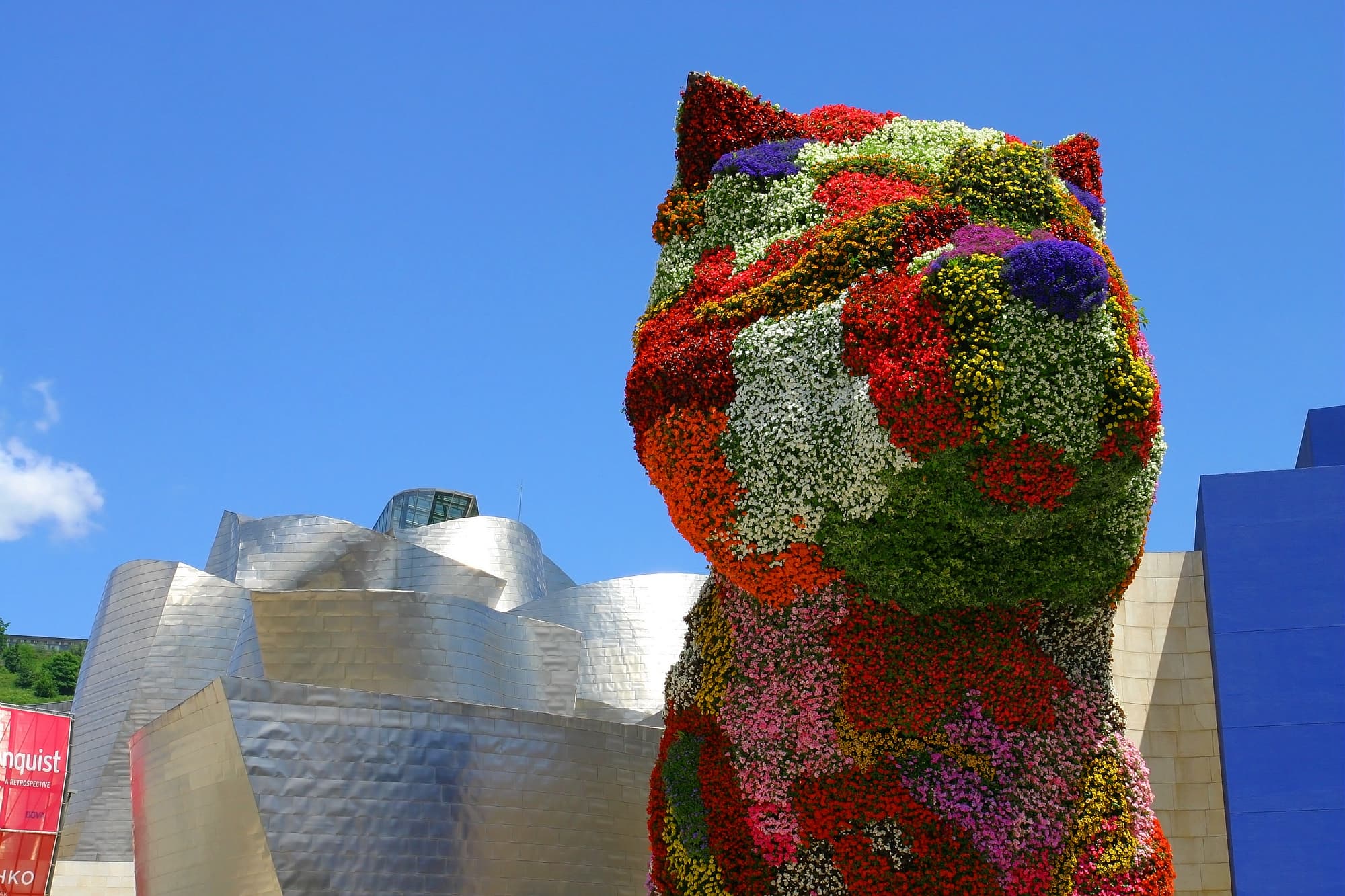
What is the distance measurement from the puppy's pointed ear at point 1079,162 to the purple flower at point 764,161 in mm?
2219

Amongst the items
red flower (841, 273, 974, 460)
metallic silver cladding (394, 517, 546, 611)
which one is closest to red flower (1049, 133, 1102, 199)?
red flower (841, 273, 974, 460)

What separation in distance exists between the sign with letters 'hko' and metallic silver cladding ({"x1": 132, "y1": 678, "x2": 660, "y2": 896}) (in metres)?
5.53

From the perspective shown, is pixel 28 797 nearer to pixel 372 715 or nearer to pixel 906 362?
pixel 372 715

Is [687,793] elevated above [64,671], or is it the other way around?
[64,671]

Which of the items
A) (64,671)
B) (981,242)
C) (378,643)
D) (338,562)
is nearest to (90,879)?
(338,562)

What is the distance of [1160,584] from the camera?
1870cm

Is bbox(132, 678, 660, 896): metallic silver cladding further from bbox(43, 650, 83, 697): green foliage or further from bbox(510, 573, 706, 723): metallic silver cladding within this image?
bbox(43, 650, 83, 697): green foliage

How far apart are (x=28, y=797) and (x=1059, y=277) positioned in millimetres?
15754

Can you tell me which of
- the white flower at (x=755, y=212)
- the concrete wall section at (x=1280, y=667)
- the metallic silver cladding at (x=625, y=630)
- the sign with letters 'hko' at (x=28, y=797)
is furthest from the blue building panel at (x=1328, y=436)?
the sign with letters 'hko' at (x=28, y=797)

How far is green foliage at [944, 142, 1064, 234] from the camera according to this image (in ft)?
36.2

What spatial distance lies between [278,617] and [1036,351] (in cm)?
1019

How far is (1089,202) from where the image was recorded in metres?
12.1

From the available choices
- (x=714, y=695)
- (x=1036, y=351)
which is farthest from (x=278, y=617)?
(x=1036, y=351)

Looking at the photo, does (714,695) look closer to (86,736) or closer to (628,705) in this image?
(628,705)
